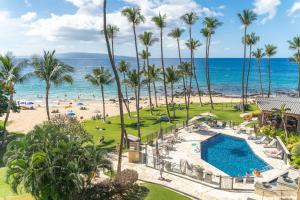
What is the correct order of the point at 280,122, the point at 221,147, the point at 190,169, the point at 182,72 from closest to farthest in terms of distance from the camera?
the point at 190,169, the point at 221,147, the point at 280,122, the point at 182,72

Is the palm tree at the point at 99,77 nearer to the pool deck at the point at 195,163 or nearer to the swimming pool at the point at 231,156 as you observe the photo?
the pool deck at the point at 195,163

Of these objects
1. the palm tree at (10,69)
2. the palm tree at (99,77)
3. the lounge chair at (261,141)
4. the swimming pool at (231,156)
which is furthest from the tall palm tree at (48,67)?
the lounge chair at (261,141)

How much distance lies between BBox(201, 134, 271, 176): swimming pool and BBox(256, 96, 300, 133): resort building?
4193mm

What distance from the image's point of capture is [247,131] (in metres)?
31.8

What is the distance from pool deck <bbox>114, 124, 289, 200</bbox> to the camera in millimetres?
17094

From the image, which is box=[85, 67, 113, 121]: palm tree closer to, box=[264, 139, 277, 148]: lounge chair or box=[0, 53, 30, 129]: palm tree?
box=[0, 53, 30, 129]: palm tree

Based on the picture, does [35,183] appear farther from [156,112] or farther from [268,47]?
[268,47]

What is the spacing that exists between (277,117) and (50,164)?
86.3 ft

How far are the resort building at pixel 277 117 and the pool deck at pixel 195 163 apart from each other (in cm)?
332

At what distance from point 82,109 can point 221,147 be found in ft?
118

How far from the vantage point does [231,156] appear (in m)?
26.0

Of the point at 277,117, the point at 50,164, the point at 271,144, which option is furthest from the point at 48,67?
the point at 277,117

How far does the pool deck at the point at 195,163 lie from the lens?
673 inches

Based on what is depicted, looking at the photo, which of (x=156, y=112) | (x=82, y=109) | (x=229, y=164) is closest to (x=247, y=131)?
(x=229, y=164)
